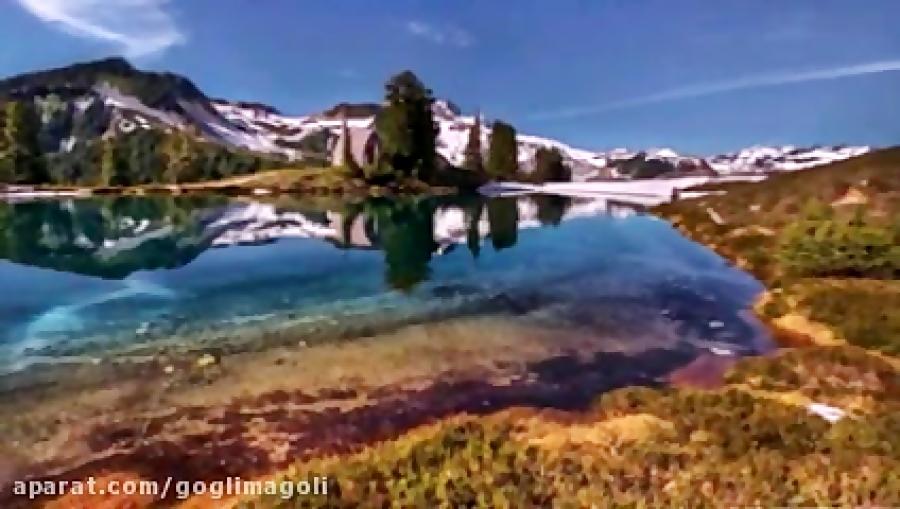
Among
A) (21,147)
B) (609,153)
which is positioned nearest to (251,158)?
(21,147)

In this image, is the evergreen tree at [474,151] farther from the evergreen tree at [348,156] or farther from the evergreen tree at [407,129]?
the evergreen tree at [348,156]

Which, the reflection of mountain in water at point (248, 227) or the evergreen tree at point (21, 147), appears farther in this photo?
the evergreen tree at point (21, 147)

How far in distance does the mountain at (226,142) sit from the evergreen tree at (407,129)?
0.45 metres

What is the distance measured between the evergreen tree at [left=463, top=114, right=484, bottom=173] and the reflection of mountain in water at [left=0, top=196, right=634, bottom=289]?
1239 millimetres

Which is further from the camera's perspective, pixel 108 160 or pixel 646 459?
pixel 108 160

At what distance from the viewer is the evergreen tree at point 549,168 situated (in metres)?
24.0

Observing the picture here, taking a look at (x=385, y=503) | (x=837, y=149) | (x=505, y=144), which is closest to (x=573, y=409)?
(x=385, y=503)

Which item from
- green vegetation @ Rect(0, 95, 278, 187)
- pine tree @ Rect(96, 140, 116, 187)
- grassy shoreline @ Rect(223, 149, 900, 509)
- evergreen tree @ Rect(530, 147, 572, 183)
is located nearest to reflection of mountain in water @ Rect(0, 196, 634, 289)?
evergreen tree @ Rect(530, 147, 572, 183)

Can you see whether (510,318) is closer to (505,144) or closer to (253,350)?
(253,350)

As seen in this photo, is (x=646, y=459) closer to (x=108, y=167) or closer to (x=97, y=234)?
(x=97, y=234)

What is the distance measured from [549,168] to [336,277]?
15902 mm

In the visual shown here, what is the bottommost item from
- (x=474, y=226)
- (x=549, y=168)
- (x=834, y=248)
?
(x=474, y=226)

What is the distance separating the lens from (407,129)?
23.2 metres

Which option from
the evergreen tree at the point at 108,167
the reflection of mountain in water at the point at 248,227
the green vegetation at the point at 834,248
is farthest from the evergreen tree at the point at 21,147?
the green vegetation at the point at 834,248
